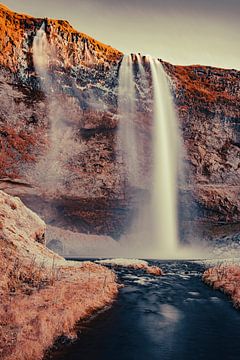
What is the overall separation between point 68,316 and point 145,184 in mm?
46812

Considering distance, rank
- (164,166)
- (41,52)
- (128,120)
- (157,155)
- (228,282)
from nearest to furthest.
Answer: (228,282)
(41,52)
(164,166)
(157,155)
(128,120)

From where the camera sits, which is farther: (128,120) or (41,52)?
(128,120)

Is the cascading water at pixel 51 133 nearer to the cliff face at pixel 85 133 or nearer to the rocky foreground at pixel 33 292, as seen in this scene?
the cliff face at pixel 85 133

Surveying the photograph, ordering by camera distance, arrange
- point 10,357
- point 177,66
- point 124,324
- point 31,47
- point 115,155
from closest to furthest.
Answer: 1. point 10,357
2. point 124,324
3. point 31,47
4. point 115,155
5. point 177,66

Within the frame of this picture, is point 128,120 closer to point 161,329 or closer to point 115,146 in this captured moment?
point 115,146

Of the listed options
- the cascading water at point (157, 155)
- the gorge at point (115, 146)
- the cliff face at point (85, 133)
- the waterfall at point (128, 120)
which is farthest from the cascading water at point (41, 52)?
the cascading water at point (157, 155)

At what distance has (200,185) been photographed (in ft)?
196

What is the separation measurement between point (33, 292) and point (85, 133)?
45.2m

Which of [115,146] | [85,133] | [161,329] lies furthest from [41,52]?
[161,329]

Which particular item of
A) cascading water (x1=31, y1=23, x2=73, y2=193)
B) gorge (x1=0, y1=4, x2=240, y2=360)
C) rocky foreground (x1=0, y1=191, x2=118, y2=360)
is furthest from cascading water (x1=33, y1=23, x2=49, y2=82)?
rocky foreground (x1=0, y1=191, x2=118, y2=360)

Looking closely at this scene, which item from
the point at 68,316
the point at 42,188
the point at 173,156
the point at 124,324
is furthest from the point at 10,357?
the point at 173,156

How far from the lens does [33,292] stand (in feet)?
47.7

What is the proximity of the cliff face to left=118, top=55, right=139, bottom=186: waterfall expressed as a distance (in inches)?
45.6

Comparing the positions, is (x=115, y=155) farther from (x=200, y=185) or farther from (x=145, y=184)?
(x=200, y=185)
